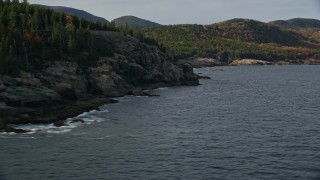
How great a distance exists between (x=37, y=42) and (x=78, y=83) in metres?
29.0

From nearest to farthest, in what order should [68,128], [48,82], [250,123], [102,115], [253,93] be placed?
[68,128] → [250,123] → [102,115] → [48,82] → [253,93]

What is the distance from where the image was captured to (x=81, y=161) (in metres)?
68.5

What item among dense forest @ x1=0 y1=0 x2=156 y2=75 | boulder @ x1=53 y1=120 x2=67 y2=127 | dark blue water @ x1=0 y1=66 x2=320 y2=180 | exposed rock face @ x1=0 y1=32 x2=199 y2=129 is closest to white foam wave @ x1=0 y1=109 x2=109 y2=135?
dark blue water @ x1=0 y1=66 x2=320 y2=180

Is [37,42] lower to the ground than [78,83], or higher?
higher

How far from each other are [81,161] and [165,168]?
46.3ft

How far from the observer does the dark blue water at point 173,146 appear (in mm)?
62531

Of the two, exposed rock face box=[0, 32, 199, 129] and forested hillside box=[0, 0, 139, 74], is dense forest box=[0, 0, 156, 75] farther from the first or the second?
exposed rock face box=[0, 32, 199, 129]

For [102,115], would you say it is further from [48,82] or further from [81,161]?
[81,161]

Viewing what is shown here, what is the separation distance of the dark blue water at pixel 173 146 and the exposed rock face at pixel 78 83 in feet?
28.1

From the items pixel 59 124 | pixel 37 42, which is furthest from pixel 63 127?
pixel 37 42

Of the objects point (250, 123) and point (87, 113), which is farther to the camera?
point (87, 113)

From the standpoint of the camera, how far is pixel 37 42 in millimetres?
152125

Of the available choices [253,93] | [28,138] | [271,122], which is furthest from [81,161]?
[253,93]

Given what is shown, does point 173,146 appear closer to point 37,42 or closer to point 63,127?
point 63,127
